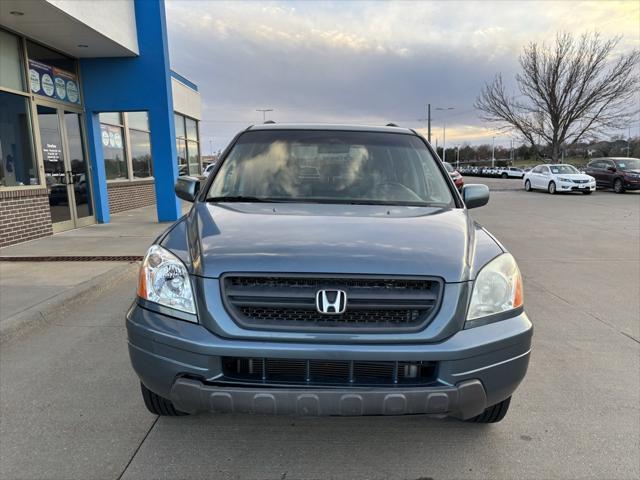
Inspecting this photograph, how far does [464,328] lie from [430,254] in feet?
1.25

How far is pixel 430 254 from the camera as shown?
7.30 feet

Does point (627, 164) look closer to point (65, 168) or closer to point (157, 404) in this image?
point (65, 168)

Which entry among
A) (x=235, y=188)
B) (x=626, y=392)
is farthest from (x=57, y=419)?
(x=626, y=392)

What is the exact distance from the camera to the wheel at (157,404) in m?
2.59

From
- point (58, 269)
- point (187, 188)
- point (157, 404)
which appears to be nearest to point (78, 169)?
point (58, 269)

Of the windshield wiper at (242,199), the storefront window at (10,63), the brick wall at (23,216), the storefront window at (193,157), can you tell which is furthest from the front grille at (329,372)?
the storefront window at (193,157)

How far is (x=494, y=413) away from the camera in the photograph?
2.65 meters

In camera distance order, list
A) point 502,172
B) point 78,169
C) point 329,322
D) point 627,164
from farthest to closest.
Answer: point 502,172, point 627,164, point 78,169, point 329,322

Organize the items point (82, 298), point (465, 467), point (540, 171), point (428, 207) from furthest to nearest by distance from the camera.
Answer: point (540, 171) < point (82, 298) < point (428, 207) < point (465, 467)

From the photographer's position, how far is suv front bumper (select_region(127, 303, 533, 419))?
2.00 m

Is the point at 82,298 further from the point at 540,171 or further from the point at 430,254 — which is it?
the point at 540,171

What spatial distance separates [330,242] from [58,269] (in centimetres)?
533

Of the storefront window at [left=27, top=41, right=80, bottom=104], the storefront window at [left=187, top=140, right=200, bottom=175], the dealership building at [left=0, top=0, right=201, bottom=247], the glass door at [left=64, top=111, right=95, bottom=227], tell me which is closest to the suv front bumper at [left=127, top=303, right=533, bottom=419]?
the dealership building at [left=0, top=0, right=201, bottom=247]

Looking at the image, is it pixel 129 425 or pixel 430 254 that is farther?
pixel 129 425
